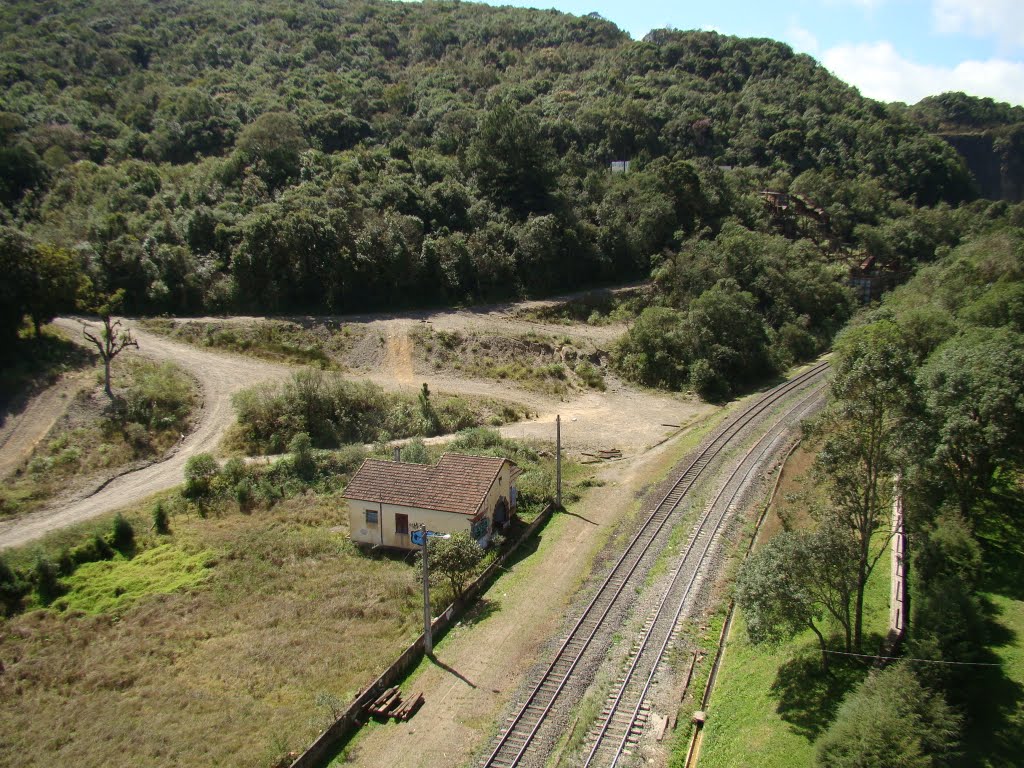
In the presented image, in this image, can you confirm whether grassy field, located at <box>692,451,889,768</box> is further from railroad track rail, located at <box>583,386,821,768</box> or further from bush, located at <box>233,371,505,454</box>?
bush, located at <box>233,371,505,454</box>

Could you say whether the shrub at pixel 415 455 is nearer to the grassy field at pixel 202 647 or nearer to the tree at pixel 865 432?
the grassy field at pixel 202 647

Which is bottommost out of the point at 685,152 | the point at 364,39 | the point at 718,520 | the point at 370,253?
the point at 718,520

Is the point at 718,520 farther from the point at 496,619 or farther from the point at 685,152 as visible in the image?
the point at 685,152

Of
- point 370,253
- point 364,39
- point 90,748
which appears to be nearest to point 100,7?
point 364,39

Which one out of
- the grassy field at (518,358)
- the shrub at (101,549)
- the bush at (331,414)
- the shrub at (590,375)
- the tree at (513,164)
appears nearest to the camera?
the shrub at (101,549)

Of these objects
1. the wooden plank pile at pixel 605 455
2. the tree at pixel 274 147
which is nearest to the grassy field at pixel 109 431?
the wooden plank pile at pixel 605 455

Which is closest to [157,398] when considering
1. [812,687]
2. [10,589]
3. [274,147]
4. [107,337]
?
[107,337]

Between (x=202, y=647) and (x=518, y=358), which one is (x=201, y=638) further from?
(x=518, y=358)
